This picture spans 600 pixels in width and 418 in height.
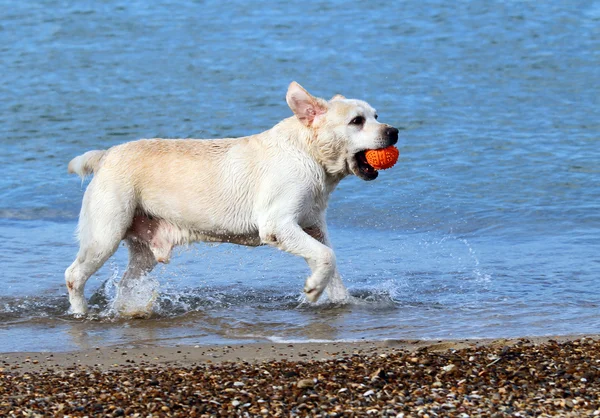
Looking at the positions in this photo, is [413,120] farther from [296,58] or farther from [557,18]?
[557,18]

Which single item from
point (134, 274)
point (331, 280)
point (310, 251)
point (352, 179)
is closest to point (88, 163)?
point (134, 274)

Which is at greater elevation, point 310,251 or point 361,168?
point 361,168

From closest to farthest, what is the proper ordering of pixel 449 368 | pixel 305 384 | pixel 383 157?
pixel 305 384, pixel 449 368, pixel 383 157

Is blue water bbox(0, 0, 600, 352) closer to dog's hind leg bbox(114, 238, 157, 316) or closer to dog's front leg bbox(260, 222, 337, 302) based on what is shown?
dog's hind leg bbox(114, 238, 157, 316)

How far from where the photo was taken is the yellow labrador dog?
834 centimetres

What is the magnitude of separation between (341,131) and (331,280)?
1223mm

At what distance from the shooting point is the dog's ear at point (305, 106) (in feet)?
27.5

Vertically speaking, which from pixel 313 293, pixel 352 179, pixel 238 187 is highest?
pixel 238 187

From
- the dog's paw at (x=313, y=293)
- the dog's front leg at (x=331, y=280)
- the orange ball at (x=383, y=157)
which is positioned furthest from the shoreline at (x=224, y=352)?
the orange ball at (x=383, y=157)

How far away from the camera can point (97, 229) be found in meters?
8.69

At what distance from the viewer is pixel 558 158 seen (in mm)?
14688

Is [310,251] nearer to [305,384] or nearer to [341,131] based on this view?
[341,131]

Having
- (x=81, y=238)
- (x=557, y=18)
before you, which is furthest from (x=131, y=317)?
(x=557, y=18)

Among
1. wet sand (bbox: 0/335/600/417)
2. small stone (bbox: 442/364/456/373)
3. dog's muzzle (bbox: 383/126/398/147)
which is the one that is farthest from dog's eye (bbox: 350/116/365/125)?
small stone (bbox: 442/364/456/373)
